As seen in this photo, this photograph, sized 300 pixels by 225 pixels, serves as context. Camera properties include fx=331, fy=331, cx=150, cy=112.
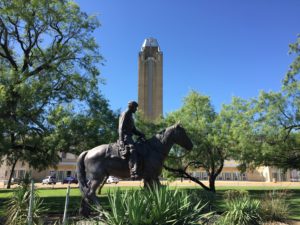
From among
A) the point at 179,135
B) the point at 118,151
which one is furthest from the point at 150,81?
the point at 118,151

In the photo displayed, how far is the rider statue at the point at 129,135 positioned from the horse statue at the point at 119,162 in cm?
22

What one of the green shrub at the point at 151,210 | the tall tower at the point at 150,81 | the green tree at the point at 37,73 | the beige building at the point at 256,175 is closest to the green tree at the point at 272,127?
the green tree at the point at 37,73

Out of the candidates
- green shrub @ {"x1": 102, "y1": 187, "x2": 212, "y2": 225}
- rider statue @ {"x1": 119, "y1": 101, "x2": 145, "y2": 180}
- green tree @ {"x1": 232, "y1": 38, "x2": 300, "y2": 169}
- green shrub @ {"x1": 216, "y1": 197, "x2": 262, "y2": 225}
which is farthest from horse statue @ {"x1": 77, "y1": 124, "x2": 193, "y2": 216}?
green tree @ {"x1": 232, "y1": 38, "x2": 300, "y2": 169}

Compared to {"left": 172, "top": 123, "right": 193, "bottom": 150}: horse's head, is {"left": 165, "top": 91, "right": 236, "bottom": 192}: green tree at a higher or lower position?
higher

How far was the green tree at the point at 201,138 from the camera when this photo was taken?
3056 cm

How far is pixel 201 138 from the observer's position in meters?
30.5

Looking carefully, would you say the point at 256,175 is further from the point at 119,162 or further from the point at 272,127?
the point at 119,162

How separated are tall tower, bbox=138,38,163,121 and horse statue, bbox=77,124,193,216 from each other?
97.4 metres

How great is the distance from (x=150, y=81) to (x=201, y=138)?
82668 mm

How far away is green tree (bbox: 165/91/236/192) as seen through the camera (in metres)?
30.6

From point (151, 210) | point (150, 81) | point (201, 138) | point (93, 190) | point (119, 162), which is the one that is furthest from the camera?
point (150, 81)

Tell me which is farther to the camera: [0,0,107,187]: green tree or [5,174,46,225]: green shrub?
[0,0,107,187]: green tree

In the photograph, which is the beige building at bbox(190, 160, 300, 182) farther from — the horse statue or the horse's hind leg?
the horse's hind leg

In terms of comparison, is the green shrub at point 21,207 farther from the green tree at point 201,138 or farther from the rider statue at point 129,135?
the green tree at point 201,138
